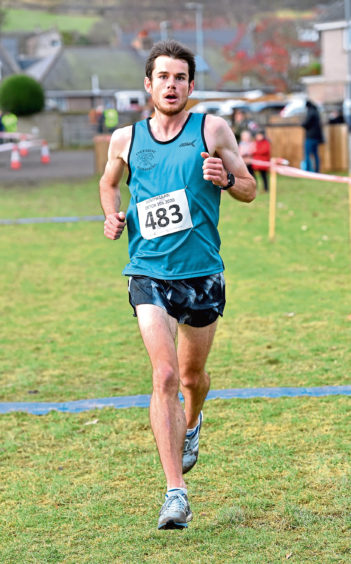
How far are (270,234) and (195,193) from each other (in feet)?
34.4

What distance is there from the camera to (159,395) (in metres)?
4.39

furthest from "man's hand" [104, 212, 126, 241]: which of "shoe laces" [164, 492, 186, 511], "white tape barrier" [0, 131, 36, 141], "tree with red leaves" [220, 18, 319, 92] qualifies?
"tree with red leaves" [220, 18, 319, 92]

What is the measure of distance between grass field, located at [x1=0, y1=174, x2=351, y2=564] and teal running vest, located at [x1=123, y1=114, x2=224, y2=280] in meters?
1.17

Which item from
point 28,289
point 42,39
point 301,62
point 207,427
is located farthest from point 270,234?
point 42,39

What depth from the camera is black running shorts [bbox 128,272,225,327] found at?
4.62m

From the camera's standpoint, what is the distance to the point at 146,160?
4.66 m

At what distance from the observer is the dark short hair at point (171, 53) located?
15.5ft

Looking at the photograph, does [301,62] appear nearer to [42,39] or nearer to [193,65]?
[42,39]

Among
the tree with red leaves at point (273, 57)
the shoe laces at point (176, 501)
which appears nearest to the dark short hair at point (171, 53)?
the shoe laces at point (176, 501)

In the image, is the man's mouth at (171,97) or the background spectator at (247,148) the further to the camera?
the background spectator at (247,148)

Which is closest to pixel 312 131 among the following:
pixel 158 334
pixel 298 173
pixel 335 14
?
pixel 298 173

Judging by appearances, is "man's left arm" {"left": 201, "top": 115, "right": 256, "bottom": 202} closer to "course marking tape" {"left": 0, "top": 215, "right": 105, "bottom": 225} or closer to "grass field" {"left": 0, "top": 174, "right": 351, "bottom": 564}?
"grass field" {"left": 0, "top": 174, "right": 351, "bottom": 564}

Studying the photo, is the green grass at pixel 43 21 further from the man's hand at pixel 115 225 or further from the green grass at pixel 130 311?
the man's hand at pixel 115 225

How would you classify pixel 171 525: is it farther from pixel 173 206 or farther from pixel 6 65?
pixel 6 65
